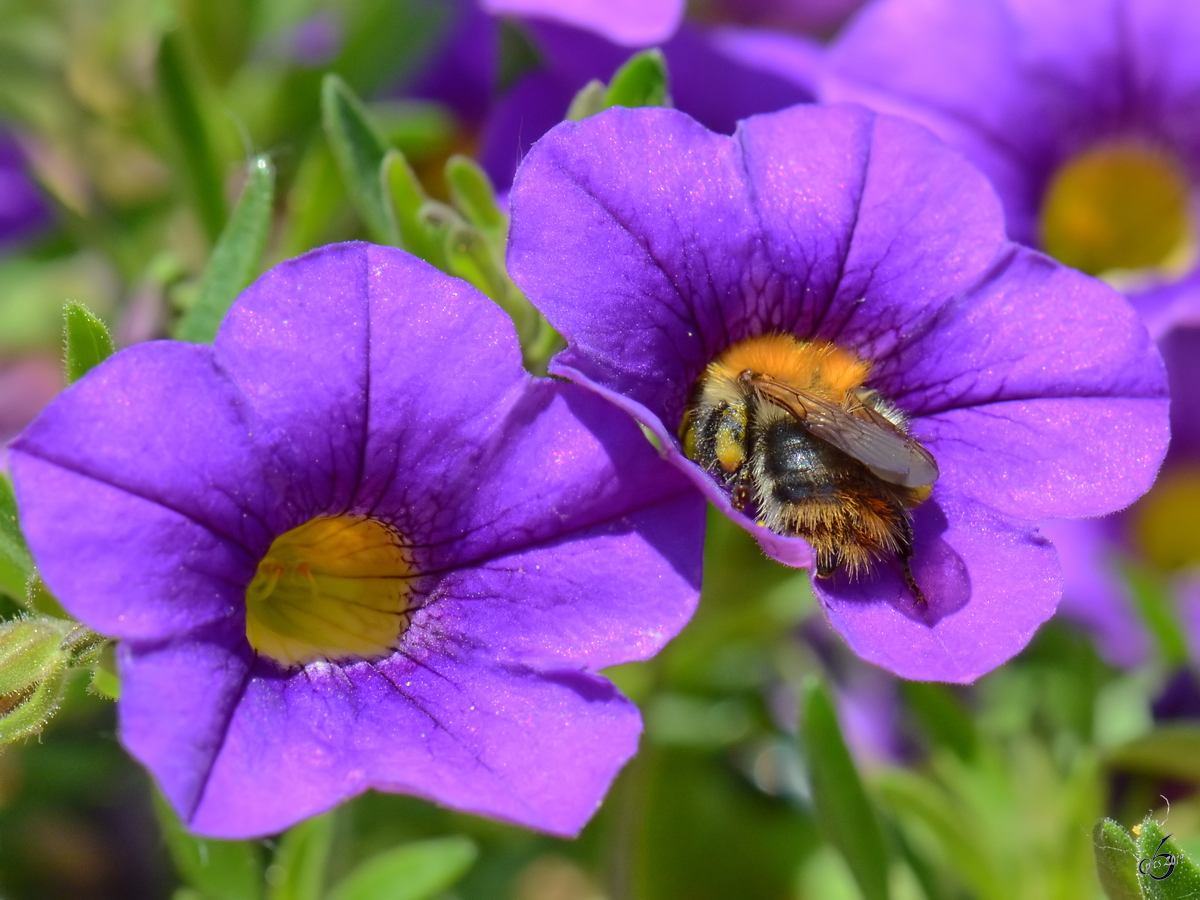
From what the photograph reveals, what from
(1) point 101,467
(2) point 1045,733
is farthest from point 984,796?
(1) point 101,467

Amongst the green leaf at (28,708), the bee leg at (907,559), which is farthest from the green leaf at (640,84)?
the green leaf at (28,708)

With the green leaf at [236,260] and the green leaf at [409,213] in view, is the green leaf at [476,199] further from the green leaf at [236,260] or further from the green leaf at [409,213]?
the green leaf at [236,260]

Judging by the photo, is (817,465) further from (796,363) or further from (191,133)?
(191,133)

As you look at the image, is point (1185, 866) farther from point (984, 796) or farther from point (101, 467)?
point (101, 467)

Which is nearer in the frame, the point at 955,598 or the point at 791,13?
the point at 955,598

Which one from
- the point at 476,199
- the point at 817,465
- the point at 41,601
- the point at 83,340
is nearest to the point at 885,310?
the point at 817,465

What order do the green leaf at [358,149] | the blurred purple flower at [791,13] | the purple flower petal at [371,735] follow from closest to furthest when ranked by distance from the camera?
the purple flower petal at [371,735] < the green leaf at [358,149] < the blurred purple flower at [791,13]

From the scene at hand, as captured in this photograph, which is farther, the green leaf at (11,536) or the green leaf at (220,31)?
the green leaf at (220,31)
